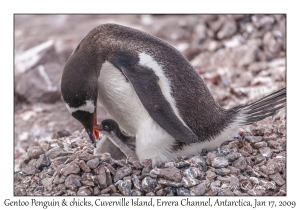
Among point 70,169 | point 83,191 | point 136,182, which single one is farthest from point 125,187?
point 70,169

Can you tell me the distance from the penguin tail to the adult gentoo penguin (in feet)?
0.11

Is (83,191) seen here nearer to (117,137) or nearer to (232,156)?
(117,137)

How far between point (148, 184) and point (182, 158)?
0.34 m

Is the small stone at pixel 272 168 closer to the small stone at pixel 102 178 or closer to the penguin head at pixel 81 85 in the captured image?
the small stone at pixel 102 178

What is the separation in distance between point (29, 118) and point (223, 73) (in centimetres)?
208

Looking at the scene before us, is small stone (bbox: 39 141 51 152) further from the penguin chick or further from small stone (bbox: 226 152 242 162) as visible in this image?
small stone (bbox: 226 152 242 162)

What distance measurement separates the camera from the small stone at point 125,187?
97.5 inches

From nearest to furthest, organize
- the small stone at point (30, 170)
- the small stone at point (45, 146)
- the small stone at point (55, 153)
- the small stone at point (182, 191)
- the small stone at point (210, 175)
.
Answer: the small stone at point (182, 191) → the small stone at point (210, 175) → the small stone at point (30, 170) → the small stone at point (55, 153) → the small stone at point (45, 146)

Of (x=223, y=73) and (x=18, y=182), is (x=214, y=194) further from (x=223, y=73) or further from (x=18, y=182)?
(x=223, y=73)

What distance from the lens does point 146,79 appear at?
2.61 m

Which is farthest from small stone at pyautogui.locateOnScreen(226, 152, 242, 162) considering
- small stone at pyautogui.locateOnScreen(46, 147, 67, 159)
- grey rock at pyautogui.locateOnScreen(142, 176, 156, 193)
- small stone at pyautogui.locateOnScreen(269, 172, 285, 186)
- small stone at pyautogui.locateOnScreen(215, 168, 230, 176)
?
small stone at pyautogui.locateOnScreen(46, 147, 67, 159)

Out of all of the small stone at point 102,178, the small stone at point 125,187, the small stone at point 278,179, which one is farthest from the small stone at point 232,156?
the small stone at point 102,178

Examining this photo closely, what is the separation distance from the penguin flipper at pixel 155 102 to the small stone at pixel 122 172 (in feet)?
0.96
